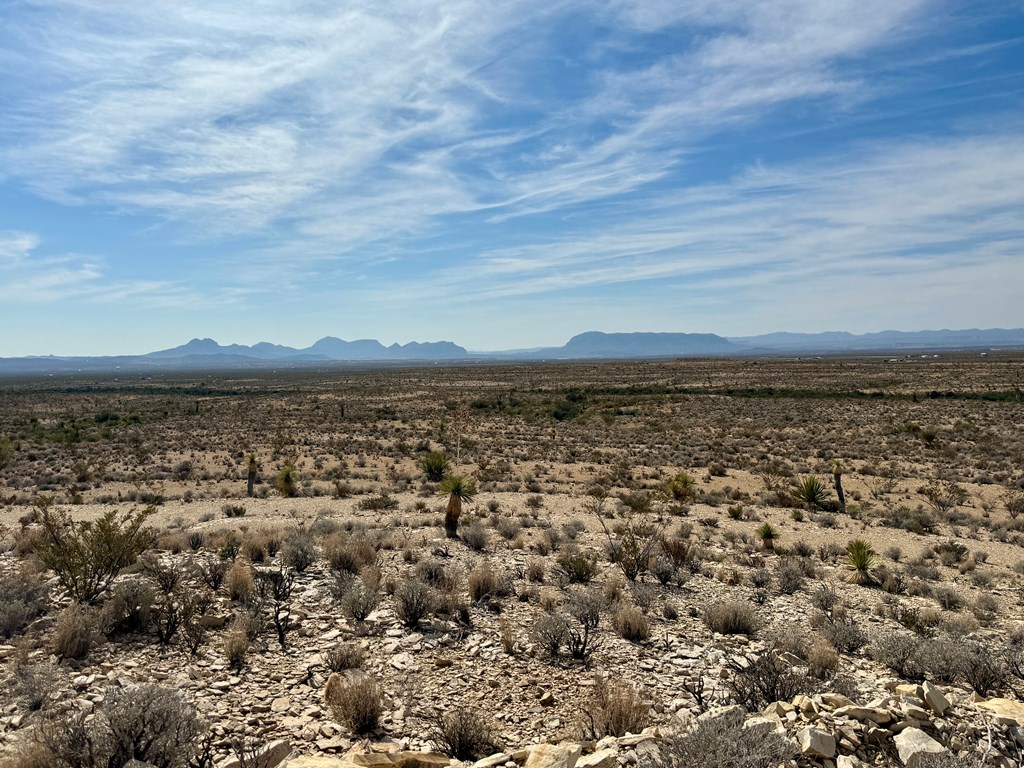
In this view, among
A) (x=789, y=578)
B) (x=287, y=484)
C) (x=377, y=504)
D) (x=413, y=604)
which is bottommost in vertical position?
(x=377, y=504)

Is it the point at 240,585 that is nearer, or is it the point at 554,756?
the point at 554,756

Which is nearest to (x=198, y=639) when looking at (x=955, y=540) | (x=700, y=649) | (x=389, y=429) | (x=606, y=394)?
(x=700, y=649)

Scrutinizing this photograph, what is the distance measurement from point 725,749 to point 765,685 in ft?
7.29

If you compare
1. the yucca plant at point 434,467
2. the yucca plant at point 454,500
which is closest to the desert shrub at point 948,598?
the yucca plant at point 454,500

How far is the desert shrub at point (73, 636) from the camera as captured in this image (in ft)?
21.8

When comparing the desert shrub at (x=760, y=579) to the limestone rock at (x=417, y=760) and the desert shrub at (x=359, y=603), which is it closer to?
the desert shrub at (x=359, y=603)

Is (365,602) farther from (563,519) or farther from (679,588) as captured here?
(563,519)

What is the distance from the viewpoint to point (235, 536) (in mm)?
12203

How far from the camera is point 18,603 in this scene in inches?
294

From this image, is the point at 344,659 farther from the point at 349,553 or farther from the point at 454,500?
the point at 454,500

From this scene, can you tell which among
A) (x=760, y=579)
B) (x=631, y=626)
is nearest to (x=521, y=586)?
(x=631, y=626)

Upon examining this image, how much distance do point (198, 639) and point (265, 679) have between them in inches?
50.6

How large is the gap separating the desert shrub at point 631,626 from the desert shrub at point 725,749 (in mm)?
3235

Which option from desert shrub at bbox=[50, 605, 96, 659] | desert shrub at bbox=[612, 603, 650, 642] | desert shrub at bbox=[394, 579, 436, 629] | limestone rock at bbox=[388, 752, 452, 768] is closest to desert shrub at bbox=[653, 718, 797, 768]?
limestone rock at bbox=[388, 752, 452, 768]
